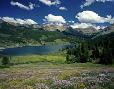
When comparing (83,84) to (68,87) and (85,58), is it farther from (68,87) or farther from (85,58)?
(85,58)

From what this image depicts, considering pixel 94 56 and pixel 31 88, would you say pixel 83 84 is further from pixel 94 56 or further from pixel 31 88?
pixel 94 56

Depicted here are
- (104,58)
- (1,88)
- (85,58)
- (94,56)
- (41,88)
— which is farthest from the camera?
(94,56)

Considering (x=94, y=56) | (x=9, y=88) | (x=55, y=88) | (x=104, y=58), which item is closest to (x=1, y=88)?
(x=9, y=88)

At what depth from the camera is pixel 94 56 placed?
13462 cm

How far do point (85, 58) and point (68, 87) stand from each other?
325 feet

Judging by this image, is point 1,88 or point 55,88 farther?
point 1,88

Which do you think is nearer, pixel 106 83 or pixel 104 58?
pixel 106 83

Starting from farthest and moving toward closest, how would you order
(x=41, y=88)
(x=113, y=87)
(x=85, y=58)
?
(x=85, y=58)
(x=41, y=88)
(x=113, y=87)

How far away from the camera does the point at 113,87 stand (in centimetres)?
1988

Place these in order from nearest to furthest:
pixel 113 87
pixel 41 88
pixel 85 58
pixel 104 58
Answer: pixel 113 87
pixel 41 88
pixel 104 58
pixel 85 58

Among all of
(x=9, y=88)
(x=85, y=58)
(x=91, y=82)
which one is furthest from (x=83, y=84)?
(x=85, y=58)

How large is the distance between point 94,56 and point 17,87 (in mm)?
114429

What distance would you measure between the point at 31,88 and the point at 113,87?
6351 mm

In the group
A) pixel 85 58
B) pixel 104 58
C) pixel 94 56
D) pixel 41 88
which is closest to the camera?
pixel 41 88
